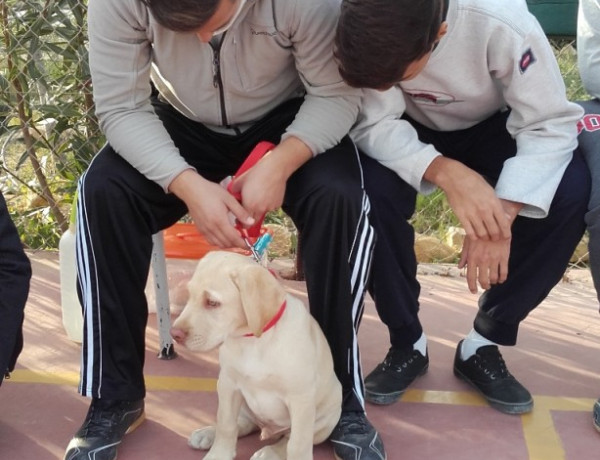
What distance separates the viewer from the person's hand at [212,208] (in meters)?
2.03

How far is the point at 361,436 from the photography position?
212 cm

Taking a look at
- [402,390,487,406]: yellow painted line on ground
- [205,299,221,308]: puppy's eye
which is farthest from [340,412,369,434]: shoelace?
[205,299,221,308]: puppy's eye

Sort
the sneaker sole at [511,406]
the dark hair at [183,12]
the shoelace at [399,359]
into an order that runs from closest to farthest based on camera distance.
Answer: the dark hair at [183,12], the sneaker sole at [511,406], the shoelace at [399,359]

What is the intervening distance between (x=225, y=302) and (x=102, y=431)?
60 cm

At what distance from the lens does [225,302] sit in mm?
1794

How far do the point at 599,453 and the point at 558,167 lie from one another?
78 cm

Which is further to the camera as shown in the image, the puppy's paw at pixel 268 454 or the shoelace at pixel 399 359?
the shoelace at pixel 399 359

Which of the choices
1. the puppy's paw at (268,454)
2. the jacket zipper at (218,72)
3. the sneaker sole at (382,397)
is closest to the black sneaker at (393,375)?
the sneaker sole at (382,397)

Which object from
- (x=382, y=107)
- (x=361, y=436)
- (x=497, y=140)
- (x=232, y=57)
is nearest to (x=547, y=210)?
(x=497, y=140)

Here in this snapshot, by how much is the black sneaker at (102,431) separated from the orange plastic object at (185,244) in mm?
776

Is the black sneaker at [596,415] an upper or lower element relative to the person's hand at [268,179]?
lower

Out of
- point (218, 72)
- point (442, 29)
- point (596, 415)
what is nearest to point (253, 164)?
point (218, 72)

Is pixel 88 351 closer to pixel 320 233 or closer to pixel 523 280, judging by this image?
pixel 320 233

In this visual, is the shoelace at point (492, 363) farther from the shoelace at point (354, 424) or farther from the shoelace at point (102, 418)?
the shoelace at point (102, 418)
